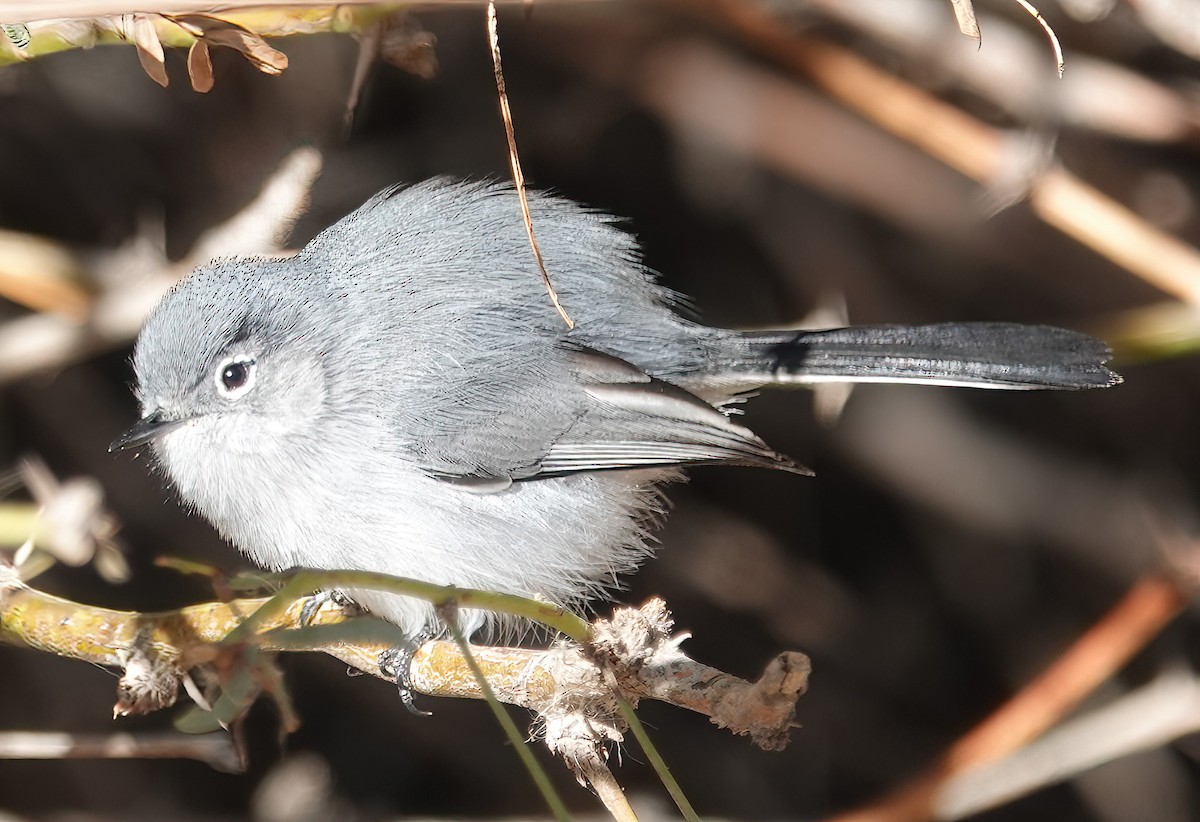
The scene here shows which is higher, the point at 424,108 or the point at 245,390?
the point at 424,108

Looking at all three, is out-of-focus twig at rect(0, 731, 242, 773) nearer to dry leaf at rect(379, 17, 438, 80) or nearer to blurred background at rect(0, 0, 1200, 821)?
blurred background at rect(0, 0, 1200, 821)

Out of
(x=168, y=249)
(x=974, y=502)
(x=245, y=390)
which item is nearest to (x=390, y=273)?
(x=245, y=390)

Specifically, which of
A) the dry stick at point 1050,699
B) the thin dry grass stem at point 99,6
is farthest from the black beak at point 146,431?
the dry stick at point 1050,699

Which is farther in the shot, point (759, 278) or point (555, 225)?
point (759, 278)

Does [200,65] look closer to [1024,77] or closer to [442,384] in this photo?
[442,384]

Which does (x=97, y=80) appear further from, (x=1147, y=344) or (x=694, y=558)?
(x=1147, y=344)

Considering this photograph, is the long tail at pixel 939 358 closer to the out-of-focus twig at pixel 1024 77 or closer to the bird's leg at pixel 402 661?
the bird's leg at pixel 402 661
